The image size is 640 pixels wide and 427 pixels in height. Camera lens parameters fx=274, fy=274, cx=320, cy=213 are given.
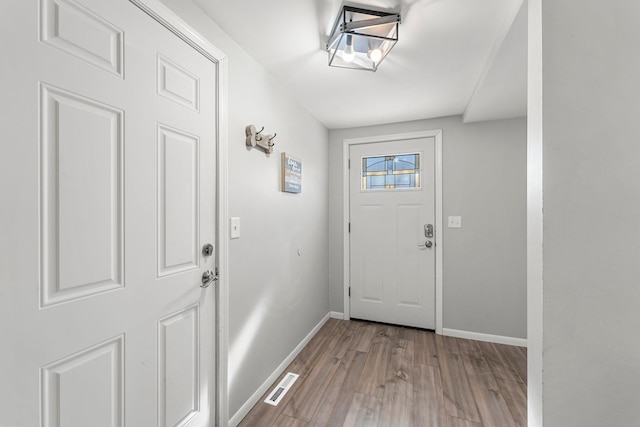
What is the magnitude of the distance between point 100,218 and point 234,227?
0.69m

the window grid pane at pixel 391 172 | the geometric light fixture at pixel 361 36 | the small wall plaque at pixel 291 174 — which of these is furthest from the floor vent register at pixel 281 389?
the geometric light fixture at pixel 361 36

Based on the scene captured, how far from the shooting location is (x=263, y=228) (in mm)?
1880

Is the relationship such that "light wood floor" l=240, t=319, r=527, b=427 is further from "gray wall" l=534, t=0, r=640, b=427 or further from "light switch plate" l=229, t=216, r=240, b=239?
"light switch plate" l=229, t=216, r=240, b=239

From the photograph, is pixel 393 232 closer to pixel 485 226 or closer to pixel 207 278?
pixel 485 226

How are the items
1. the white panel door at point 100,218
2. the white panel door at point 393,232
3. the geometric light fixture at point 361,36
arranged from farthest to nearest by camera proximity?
1. the white panel door at point 393,232
2. the geometric light fixture at point 361,36
3. the white panel door at point 100,218

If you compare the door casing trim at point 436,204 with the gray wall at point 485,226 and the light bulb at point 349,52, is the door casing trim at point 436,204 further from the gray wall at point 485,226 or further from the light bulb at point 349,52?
the light bulb at point 349,52

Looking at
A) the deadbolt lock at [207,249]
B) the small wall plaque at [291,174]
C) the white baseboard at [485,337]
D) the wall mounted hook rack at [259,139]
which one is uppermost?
the wall mounted hook rack at [259,139]

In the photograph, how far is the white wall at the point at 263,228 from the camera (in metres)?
→ 1.56

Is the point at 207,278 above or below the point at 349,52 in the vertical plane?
below

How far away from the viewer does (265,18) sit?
4.52 ft

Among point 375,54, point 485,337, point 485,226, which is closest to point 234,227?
point 375,54

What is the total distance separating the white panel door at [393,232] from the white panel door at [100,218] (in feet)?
6.59

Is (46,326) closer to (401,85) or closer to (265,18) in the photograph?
(265,18)

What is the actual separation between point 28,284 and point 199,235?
630 mm
